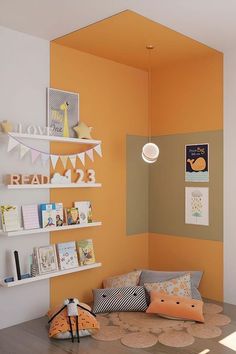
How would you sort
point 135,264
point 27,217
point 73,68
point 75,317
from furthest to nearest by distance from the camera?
point 135,264
point 73,68
point 27,217
point 75,317

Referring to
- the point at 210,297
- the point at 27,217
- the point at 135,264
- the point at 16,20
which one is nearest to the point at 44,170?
the point at 27,217

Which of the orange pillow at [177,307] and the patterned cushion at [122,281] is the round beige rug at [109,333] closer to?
the orange pillow at [177,307]

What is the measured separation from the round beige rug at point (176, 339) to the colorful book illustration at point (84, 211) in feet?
3.97

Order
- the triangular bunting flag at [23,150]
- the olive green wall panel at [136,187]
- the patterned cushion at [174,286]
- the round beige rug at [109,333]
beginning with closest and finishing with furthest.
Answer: the round beige rug at [109,333] < the triangular bunting flag at [23,150] < the patterned cushion at [174,286] < the olive green wall panel at [136,187]

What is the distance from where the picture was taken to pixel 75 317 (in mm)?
2982

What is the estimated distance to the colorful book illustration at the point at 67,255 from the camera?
3.49 metres

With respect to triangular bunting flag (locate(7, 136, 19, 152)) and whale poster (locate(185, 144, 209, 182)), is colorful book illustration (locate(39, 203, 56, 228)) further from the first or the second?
whale poster (locate(185, 144, 209, 182))

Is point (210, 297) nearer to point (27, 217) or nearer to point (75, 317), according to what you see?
point (75, 317)

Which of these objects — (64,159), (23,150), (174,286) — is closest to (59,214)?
(64,159)

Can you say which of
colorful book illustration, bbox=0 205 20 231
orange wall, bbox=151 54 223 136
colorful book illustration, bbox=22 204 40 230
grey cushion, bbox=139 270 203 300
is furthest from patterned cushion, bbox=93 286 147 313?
orange wall, bbox=151 54 223 136

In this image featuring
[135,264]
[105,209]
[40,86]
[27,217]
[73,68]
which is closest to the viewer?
[27,217]

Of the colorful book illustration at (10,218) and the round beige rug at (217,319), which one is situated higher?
the colorful book illustration at (10,218)

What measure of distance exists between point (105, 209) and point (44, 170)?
0.81 metres

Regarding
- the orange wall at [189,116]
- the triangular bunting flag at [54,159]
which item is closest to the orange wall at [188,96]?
the orange wall at [189,116]
